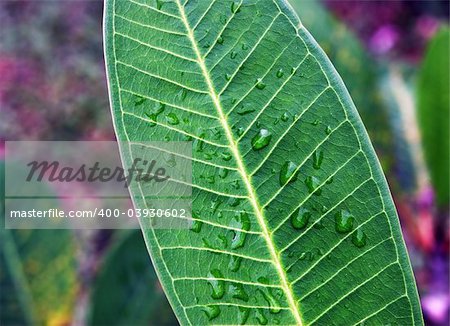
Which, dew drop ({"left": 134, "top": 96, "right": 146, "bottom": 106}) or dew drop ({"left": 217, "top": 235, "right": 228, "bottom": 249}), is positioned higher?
dew drop ({"left": 134, "top": 96, "right": 146, "bottom": 106})

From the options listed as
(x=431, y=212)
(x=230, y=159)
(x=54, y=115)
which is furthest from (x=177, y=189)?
(x=54, y=115)

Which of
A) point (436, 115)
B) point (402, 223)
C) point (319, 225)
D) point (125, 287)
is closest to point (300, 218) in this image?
point (319, 225)

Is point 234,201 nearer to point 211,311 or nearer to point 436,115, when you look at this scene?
point 211,311

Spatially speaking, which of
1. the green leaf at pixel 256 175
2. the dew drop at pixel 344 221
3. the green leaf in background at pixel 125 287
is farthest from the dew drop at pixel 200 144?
the green leaf in background at pixel 125 287

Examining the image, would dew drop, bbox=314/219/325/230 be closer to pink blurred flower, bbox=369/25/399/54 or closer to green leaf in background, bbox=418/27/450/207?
green leaf in background, bbox=418/27/450/207

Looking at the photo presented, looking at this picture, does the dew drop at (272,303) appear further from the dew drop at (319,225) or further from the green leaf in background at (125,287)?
the green leaf in background at (125,287)

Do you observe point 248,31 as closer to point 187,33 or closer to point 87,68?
point 187,33
